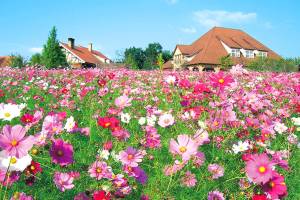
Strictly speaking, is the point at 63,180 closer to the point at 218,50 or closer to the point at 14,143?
the point at 14,143

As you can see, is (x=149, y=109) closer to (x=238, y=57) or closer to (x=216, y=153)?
(x=216, y=153)

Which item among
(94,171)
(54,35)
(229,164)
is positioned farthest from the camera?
(54,35)

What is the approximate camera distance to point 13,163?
115 centimetres

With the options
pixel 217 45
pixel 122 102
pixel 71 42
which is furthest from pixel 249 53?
pixel 122 102

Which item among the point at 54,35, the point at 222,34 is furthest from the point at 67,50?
the point at 222,34

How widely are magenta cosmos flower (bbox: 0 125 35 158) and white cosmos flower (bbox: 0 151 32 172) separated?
0.06 ft

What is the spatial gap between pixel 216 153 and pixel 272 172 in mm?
1660

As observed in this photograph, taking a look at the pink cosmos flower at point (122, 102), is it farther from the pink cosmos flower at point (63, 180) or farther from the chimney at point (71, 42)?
the chimney at point (71, 42)

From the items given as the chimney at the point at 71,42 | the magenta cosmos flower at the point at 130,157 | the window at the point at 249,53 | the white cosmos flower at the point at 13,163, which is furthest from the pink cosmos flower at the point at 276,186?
the chimney at the point at 71,42

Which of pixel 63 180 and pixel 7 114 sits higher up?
pixel 7 114

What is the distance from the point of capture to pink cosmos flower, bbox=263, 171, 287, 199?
1.39 m

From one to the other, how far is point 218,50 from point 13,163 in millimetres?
40132

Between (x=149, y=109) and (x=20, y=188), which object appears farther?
(x=149, y=109)

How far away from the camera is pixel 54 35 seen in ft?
131
